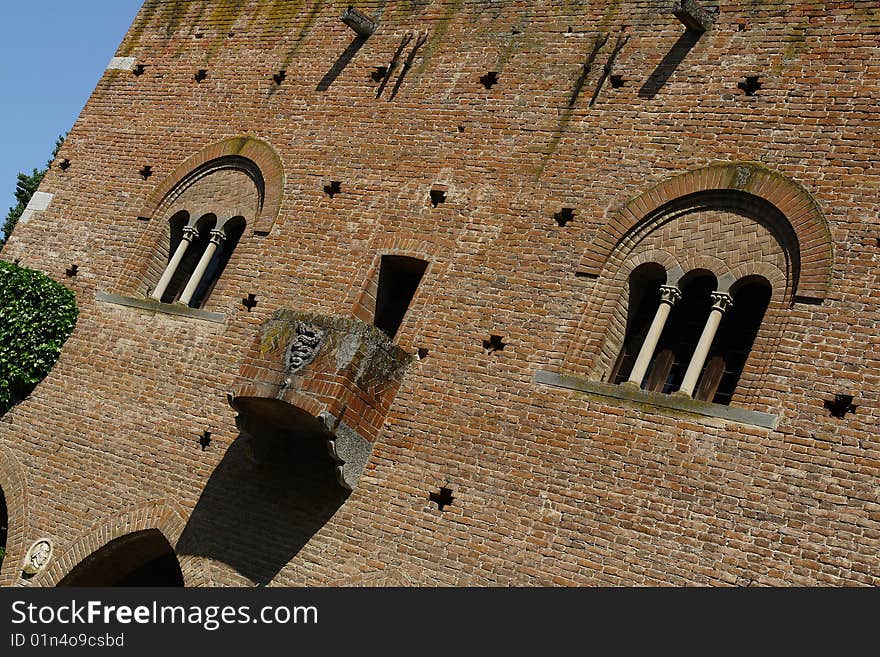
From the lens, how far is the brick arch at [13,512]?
1244 cm

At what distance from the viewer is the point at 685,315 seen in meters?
10.7

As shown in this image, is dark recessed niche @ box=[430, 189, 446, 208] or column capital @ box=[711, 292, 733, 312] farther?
dark recessed niche @ box=[430, 189, 446, 208]

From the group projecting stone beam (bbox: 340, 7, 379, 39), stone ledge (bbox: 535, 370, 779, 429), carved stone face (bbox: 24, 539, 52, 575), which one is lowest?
carved stone face (bbox: 24, 539, 52, 575)

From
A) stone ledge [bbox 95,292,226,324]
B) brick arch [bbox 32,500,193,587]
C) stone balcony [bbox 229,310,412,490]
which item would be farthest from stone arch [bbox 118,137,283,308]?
brick arch [bbox 32,500,193,587]

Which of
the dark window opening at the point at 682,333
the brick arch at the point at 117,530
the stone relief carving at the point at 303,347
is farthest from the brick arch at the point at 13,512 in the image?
the dark window opening at the point at 682,333

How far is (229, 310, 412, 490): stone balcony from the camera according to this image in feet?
34.6

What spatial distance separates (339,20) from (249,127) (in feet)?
6.54

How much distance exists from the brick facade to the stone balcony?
0.14 feet

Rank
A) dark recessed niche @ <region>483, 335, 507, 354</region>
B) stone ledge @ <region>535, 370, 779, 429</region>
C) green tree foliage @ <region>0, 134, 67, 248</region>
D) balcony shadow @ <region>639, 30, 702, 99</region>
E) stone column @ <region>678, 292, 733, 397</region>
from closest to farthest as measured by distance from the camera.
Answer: stone ledge @ <region>535, 370, 779, 429</region> < stone column @ <region>678, 292, 733, 397</region> < dark recessed niche @ <region>483, 335, 507, 354</region> < balcony shadow @ <region>639, 30, 702, 99</region> < green tree foliage @ <region>0, 134, 67, 248</region>

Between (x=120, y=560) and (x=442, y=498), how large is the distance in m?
4.51

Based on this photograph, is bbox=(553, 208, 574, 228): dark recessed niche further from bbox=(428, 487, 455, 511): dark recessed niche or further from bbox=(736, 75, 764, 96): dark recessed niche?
bbox=(428, 487, 455, 511): dark recessed niche

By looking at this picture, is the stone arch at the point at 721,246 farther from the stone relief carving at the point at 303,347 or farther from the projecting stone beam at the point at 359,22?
the projecting stone beam at the point at 359,22

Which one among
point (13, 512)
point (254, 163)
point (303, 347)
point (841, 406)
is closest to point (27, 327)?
point (13, 512)

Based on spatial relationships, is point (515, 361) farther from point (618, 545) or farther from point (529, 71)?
point (529, 71)
